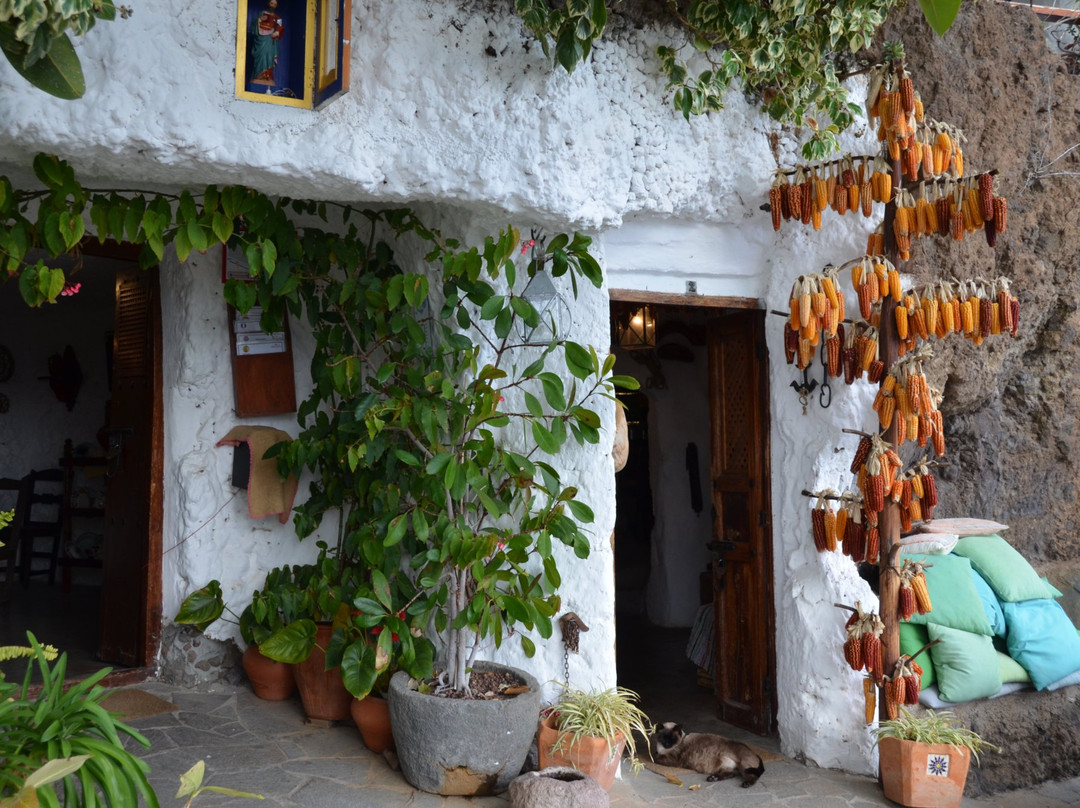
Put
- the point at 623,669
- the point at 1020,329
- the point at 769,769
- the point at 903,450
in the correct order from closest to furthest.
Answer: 1. the point at 769,769
2. the point at 903,450
3. the point at 1020,329
4. the point at 623,669

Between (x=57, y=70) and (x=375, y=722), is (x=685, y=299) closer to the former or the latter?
(x=375, y=722)

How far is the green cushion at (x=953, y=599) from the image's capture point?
4.11 metres

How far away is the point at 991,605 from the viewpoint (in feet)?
14.1

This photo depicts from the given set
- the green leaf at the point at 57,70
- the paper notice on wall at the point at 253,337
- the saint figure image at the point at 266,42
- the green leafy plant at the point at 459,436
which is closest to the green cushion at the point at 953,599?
the green leafy plant at the point at 459,436

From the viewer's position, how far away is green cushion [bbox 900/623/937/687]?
161 inches

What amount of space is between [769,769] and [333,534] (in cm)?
239

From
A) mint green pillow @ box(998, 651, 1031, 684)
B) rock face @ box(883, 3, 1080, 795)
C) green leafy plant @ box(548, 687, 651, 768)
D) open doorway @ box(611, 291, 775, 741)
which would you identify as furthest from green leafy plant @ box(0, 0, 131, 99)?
mint green pillow @ box(998, 651, 1031, 684)

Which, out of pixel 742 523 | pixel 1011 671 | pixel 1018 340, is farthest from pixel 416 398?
pixel 1018 340

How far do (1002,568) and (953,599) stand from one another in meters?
0.45

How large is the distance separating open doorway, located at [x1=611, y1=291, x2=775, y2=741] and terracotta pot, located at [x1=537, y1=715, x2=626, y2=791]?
1.20m

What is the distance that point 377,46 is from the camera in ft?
11.4

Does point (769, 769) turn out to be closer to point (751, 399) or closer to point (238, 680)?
point (751, 399)

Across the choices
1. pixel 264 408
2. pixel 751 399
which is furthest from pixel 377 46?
pixel 751 399

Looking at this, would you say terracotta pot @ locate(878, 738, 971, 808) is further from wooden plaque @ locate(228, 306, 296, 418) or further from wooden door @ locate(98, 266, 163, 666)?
wooden door @ locate(98, 266, 163, 666)
